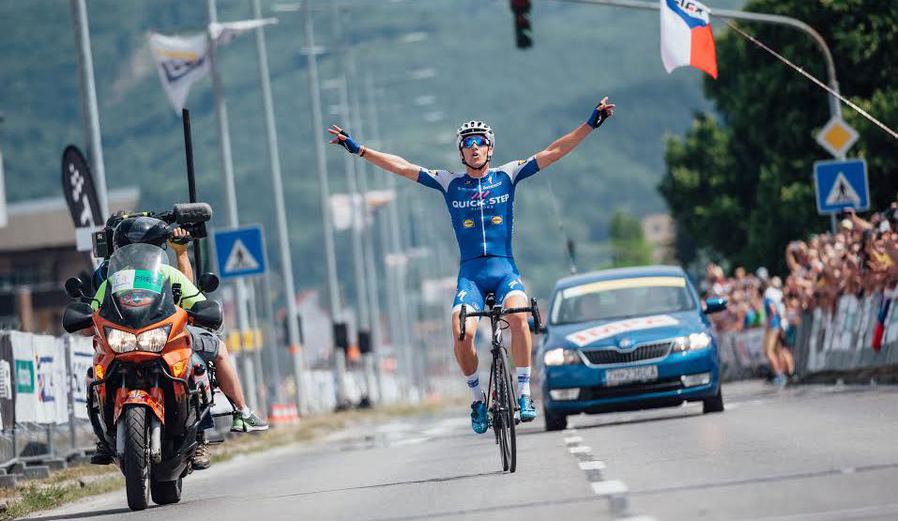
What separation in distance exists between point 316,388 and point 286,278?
1287cm

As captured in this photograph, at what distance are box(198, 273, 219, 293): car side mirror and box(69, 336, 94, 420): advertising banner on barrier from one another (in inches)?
345

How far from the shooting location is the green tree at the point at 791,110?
47.2 meters

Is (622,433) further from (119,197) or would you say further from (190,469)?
(119,197)

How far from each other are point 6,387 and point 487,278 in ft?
21.8

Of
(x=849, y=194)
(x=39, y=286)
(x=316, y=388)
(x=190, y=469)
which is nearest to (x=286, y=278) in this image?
(x=316, y=388)

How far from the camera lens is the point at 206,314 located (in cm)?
1425

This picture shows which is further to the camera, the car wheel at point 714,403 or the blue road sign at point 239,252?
the blue road sign at point 239,252

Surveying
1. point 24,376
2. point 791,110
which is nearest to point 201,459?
point 24,376

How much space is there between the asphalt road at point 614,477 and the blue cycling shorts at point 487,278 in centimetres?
130

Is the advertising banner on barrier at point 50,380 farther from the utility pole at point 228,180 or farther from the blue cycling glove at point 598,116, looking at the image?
the utility pole at point 228,180

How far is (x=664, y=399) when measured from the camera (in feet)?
69.8

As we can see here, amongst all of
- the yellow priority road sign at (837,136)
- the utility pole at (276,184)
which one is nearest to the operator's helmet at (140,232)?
the yellow priority road sign at (837,136)

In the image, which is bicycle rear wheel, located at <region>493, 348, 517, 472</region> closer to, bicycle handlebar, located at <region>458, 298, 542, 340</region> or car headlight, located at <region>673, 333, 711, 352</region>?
bicycle handlebar, located at <region>458, 298, 542, 340</region>

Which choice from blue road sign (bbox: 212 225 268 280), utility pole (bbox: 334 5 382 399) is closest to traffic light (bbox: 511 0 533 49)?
blue road sign (bbox: 212 225 268 280)
